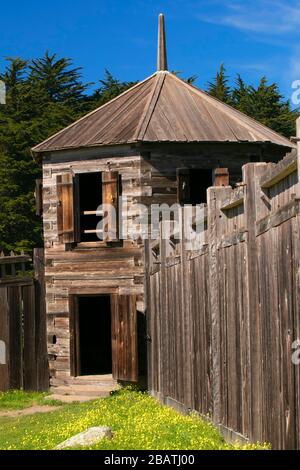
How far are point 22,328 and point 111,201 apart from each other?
371 cm

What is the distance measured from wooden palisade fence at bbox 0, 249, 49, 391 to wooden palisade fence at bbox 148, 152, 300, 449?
27.6ft

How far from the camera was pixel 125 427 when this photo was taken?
35.1 feet

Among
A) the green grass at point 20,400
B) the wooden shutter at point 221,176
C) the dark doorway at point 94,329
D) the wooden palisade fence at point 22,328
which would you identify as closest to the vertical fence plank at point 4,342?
the wooden palisade fence at point 22,328

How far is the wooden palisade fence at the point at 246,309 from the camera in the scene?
19.5 ft

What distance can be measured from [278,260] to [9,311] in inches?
552

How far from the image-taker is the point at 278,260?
6164mm

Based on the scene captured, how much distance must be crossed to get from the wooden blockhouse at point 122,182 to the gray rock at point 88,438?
29.9 ft

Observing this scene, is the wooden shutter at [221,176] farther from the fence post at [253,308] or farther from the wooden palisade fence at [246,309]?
the fence post at [253,308]

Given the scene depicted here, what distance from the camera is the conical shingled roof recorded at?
19.3 metres

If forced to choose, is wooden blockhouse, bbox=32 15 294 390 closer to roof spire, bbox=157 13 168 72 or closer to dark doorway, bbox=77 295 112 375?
roof spire, bbox=157 13 168 72

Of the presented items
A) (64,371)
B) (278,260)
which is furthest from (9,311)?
(278,260)

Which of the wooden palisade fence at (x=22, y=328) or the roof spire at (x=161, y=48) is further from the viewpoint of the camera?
the roof spire at (x=161, y=48)
